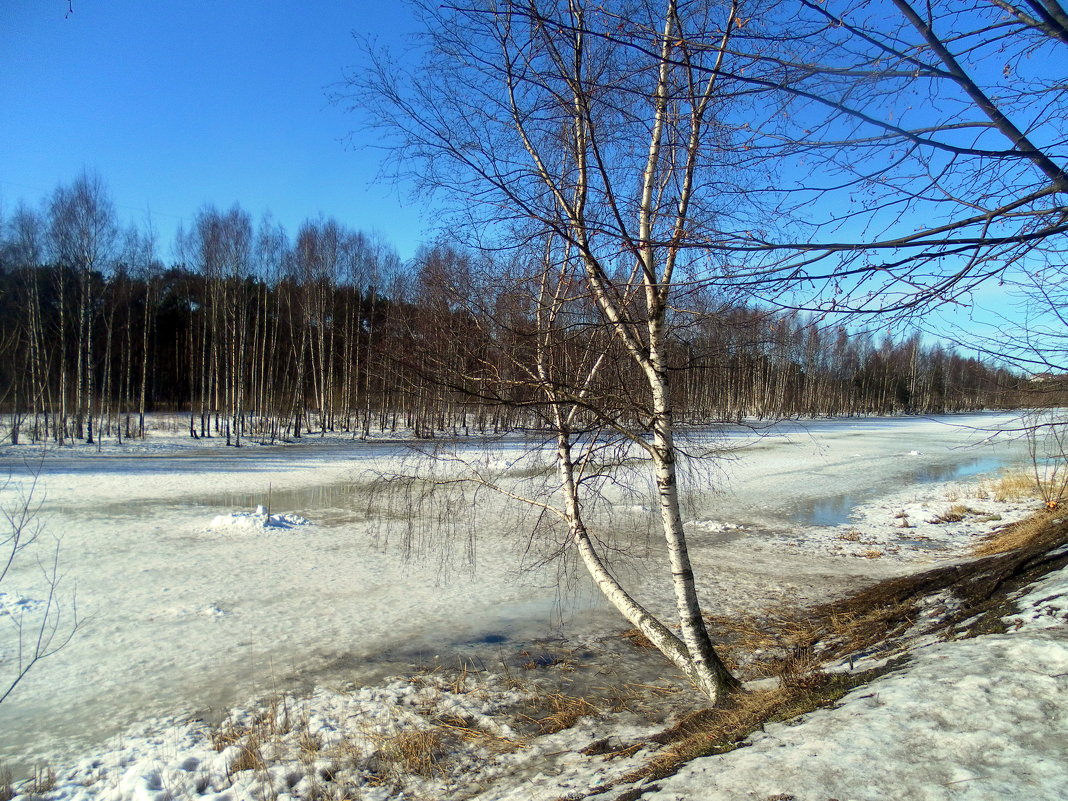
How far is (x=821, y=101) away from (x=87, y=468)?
24245 millimetres

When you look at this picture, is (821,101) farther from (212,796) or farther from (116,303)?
(116,303)

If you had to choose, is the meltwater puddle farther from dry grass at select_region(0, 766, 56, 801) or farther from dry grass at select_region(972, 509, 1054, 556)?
dry grass at select_region(0, 766, 56, 801)

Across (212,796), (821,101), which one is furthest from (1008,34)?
(212,796)

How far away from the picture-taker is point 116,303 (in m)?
30.0

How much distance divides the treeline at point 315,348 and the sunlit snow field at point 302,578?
2.47 ft

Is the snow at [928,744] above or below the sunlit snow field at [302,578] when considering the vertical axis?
above

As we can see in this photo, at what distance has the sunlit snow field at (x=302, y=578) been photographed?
6.46 metres

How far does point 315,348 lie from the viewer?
39.2 meters

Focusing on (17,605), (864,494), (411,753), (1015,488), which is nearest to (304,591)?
(17,605)

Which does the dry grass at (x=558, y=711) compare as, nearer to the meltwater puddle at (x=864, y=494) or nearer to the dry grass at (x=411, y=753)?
the dry grass at (x=411, y=753)

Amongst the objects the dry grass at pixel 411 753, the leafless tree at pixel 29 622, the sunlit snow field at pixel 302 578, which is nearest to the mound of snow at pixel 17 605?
the leafless tree at pixel 29 622

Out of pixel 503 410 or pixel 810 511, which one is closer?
pixel 503 410

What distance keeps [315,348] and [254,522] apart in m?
27.3

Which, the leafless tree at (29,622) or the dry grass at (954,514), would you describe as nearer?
the leafless tree at (29,622)
